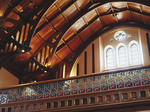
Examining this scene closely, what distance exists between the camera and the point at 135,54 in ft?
65.2

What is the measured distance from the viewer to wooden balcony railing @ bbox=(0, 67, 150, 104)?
1277 cm

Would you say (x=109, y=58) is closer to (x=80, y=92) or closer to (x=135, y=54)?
(x=135, y=54)

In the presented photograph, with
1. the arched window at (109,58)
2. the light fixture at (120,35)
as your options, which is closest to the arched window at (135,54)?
the light fixture at (120,35)

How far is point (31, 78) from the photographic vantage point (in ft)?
64.0

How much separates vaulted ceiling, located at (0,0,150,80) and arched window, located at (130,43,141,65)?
1664 millimetres

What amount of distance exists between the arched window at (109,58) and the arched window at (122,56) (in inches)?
21.3

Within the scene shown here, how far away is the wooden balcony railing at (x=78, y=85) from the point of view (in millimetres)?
12773

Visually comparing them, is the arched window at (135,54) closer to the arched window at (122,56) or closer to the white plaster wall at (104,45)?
the white plaster wall at (104,45)

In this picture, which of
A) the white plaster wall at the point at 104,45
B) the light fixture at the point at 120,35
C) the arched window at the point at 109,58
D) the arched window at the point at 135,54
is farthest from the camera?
the light fixture at the point at 120,35

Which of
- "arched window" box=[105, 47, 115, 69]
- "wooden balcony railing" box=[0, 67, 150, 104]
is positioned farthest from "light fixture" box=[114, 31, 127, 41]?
"wooden balcony railing" box=[0, 67, 150, 104]

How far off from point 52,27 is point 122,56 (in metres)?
5.59

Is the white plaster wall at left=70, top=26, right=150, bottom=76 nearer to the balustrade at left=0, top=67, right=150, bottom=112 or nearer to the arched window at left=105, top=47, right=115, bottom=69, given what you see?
the arched window at left=105, top=47, right=115, bottom=69

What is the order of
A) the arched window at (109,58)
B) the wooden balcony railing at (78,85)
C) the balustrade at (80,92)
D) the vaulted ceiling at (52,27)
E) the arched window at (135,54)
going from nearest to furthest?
the balustrade at (80,92) < the wooden balcony railing at (78,85) < the vaulted ceiling at (52,27) < the arched window at (135,54) < the arched window at (109,58)

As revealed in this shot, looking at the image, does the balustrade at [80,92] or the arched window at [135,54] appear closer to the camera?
the balustrade at [80,92]
